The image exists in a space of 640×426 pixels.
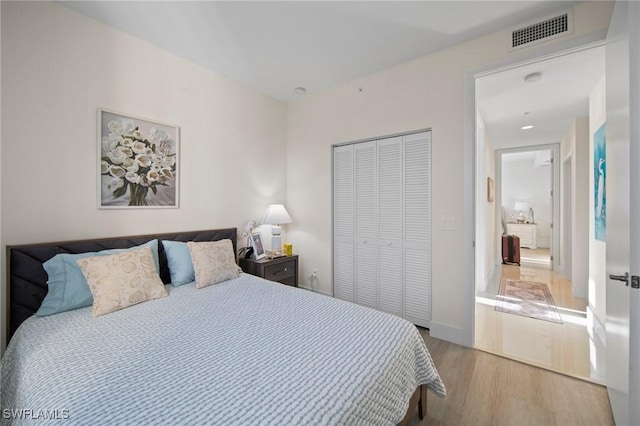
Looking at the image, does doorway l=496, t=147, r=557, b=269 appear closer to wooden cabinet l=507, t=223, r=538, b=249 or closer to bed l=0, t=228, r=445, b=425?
wooden cabinet l=507, t=223, r=538, b=249

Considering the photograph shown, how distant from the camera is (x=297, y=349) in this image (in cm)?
127

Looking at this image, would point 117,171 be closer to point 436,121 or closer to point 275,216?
point 275,216

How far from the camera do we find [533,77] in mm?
2742

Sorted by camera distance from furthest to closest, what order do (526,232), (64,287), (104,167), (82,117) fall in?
1. (526,232)
2. (104,167)
3. (82,117)
4. (64,287)

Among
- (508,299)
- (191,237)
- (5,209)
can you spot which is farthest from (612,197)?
(5,209)

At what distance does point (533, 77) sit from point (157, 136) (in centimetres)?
379

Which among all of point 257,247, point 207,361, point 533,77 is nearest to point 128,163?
point 257,247

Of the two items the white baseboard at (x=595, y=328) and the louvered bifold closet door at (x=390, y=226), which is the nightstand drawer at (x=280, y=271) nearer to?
the louvered bifold closet door at (x=390, y=226)

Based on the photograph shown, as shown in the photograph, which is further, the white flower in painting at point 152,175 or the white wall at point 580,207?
the white wall at point 580,207

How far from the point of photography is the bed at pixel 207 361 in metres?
0.92

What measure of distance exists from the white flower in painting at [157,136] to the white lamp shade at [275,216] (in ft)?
4.47

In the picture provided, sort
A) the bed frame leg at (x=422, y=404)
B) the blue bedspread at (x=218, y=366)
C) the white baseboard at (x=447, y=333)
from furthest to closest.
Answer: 1. the white baseboard at (x=447, y=333)
2. the bed frame leg at (x=422, y=404)
3. the blue bedspread at (x=218, y=366)

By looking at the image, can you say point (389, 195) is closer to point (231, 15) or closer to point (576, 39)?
point (576, 39)

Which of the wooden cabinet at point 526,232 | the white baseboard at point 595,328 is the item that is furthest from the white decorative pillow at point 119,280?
the wooden cabinet at point 526,232
